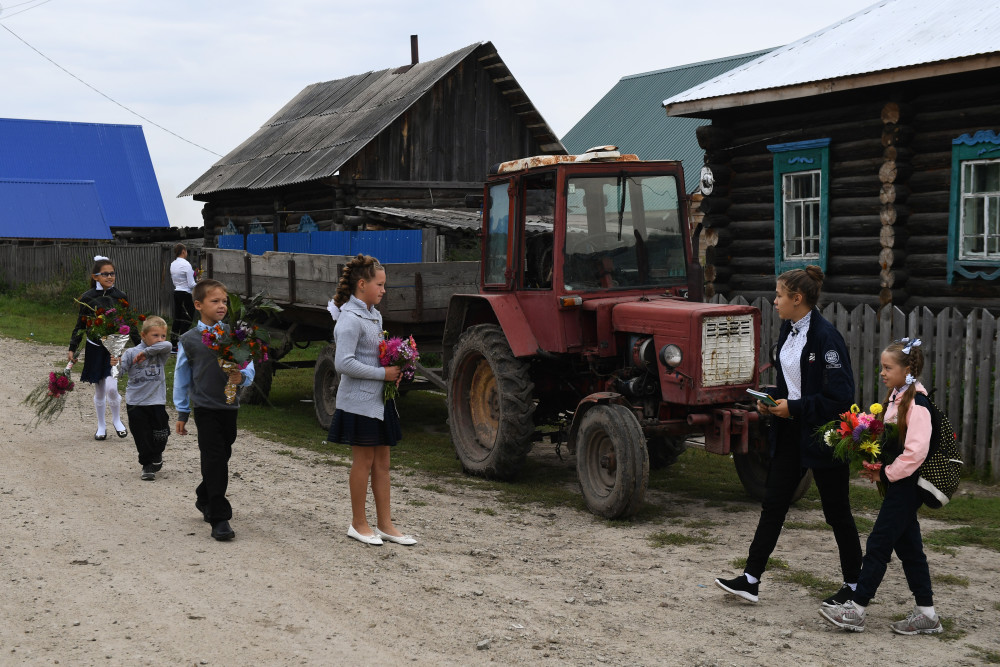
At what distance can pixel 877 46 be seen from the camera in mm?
12914

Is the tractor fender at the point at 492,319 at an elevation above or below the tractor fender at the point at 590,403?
above

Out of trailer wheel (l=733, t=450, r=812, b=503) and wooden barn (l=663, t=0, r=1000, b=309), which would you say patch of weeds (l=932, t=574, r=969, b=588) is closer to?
trailer wheel (l=733, t=450, r=812, b=503)

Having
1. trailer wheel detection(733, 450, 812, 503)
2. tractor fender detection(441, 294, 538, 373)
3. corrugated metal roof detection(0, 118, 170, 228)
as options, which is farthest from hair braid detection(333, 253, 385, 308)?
corrugated metal roof detection(0, 118, 170, 228)

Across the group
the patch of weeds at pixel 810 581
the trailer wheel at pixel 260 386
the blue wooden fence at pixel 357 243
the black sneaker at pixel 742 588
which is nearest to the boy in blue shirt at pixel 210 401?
the black sneaker at pixel 742 588

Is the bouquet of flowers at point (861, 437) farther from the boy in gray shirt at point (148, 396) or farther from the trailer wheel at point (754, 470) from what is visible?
the boy in gray shirt at point (148, 396)

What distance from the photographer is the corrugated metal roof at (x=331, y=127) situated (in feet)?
73.8

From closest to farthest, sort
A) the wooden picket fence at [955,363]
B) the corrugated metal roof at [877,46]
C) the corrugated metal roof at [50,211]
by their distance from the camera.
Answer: the wooden picket fence at [955,363] → the corrugated metal roof at [877,46] → the corrugated metal roof at [50,211]

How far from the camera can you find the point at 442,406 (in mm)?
13203

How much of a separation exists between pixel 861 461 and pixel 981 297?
27.1 feet

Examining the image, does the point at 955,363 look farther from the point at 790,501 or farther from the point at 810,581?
the point at 790,501

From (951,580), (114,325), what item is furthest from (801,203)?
(114,325)

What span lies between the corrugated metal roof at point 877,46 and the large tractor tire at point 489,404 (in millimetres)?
6329

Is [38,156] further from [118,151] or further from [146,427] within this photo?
[146,427]

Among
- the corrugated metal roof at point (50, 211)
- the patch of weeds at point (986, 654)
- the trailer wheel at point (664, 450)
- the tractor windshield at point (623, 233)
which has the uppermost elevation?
the corrugated metal roof at point (50, 211)
